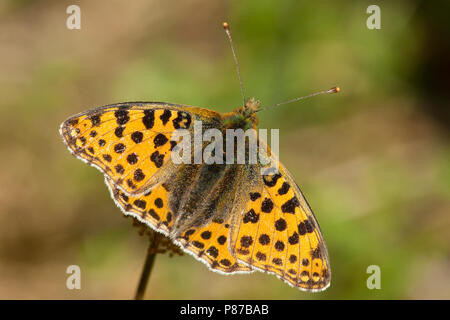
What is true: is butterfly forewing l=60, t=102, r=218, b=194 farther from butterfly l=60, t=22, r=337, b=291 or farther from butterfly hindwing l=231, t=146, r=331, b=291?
butterfly hindwing l=231, t=146, r=331, b=291

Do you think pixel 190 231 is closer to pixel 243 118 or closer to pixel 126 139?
pixel 126 139

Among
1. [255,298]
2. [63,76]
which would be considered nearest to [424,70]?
[255,298]

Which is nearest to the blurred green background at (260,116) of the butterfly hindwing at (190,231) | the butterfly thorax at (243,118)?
the butterfly thorax at (243,118)

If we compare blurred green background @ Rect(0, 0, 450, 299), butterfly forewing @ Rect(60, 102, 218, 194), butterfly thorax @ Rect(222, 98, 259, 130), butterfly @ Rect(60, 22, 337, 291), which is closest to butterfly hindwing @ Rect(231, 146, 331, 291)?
butterfly @ Rect(60, 22, 337, 291)

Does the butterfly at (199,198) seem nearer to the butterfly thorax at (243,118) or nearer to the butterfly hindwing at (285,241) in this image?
the butterfly hindwing at (285,241)

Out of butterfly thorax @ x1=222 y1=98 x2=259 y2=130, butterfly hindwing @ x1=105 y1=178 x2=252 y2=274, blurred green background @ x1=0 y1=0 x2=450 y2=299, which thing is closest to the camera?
butterfly hindwing @ x1=105 y1=178 x2=252 y2=274

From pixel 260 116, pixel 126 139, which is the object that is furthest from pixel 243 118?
pixel 260 116

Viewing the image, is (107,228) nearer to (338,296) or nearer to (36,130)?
(36,130)
